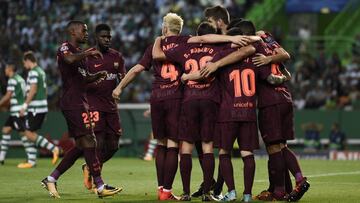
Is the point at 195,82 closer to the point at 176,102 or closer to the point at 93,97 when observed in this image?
the point at 176,102

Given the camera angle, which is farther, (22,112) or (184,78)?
(22,112)

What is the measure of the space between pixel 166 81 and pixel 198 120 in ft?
2.50

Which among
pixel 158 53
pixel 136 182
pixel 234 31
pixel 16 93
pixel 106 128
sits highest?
pixel 234 31

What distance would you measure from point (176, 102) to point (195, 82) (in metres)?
0.54

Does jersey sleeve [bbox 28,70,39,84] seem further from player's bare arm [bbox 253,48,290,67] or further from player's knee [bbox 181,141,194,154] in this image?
player's bare arm [bbox 253,48,290,67]

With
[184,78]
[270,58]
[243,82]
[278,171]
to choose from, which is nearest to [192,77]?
[184,78]

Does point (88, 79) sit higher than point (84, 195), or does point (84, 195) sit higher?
point (88, 79)

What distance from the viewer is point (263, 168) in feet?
74.5

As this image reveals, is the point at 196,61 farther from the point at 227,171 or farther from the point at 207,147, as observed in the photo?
Answer: the point at 227,171

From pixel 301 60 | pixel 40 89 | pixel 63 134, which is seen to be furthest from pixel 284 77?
pixel 301 60

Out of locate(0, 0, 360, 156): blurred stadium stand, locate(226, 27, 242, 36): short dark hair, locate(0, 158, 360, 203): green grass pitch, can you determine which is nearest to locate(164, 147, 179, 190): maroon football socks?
locate(0, 158, 360, 203): green grass pitch

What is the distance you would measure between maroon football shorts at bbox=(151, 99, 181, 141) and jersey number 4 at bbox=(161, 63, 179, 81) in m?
0.32

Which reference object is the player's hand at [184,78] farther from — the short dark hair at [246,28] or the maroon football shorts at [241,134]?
the short dark hair at [246,28]

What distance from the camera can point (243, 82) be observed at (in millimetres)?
14359
